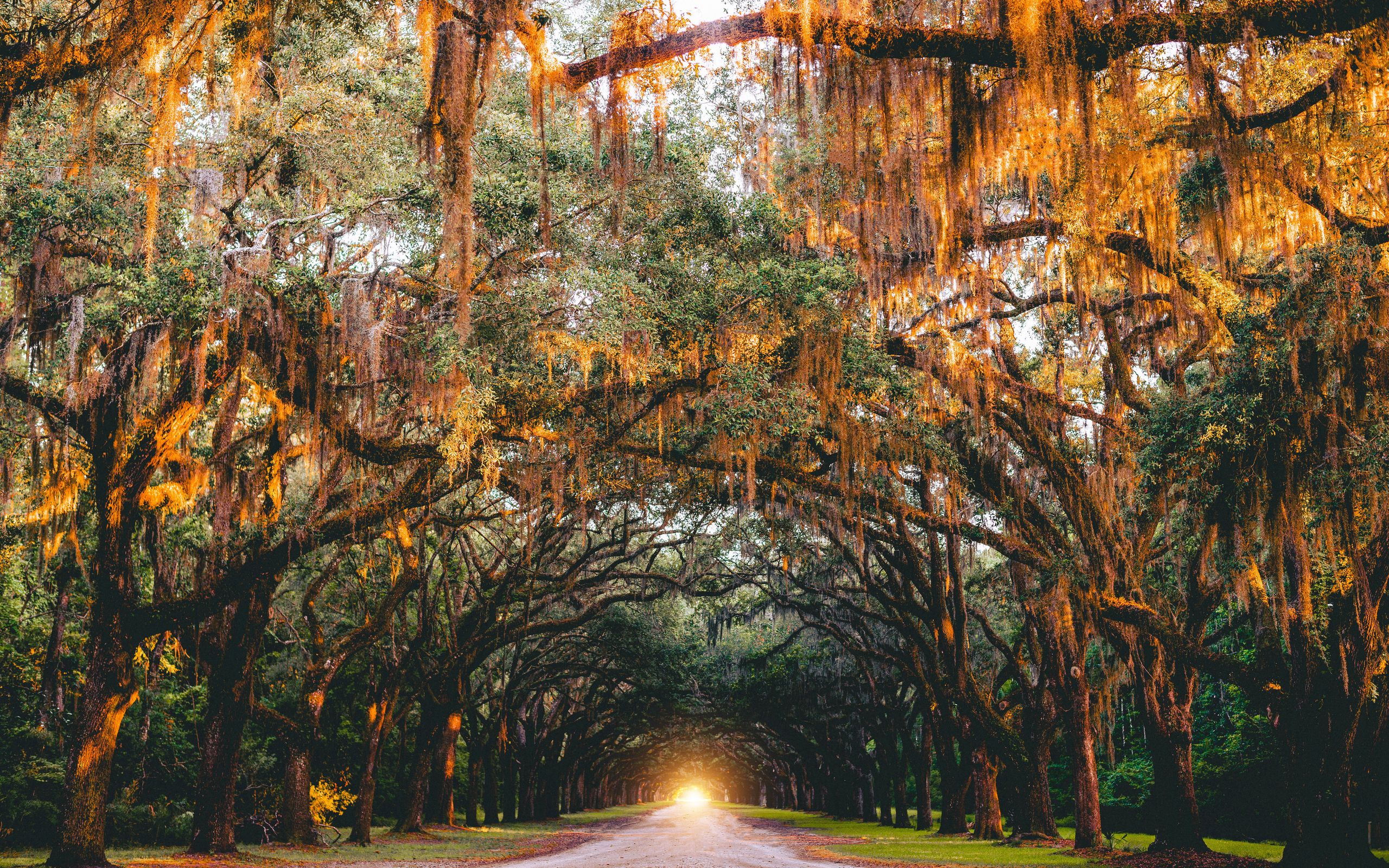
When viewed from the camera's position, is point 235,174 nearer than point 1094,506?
Yes

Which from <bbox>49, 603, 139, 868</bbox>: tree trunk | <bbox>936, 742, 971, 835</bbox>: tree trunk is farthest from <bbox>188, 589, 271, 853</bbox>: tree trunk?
<bbox>936, 742, 971, 835</bbox>: tree trunk

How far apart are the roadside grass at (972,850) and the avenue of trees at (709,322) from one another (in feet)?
3.91

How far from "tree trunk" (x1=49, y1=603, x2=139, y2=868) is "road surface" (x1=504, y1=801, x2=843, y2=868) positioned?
19.8ft

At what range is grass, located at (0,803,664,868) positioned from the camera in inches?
480

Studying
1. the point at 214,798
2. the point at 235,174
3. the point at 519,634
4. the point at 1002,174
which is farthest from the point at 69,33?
the point at 519,634

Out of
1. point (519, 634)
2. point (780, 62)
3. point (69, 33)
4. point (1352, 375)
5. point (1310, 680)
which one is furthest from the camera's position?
point (519, 634)

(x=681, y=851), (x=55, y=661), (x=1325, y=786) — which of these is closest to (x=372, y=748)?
(x=55, y=661)

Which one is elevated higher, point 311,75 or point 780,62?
point 311,75

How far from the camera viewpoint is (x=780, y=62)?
20.6 feet

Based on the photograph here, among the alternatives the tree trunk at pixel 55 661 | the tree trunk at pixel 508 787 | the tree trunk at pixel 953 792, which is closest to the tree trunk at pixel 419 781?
the tree trunk at pixel 55 661

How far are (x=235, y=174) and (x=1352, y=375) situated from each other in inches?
476

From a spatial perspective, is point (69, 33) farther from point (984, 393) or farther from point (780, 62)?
point (984, 393)

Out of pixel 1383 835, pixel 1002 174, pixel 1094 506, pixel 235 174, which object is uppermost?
pixel 235 174

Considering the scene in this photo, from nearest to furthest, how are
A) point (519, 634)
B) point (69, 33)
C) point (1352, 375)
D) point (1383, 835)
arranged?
point (69, 33)
point (1352, 375)
point (1383, 835)
point (519, 634)
